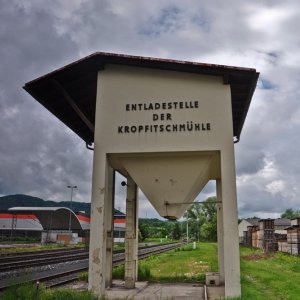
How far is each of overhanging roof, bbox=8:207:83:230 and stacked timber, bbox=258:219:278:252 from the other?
36221 mm

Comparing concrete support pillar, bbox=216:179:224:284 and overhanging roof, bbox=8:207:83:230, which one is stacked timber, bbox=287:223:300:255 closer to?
concrete support pillar, bbox=216:179:224:284

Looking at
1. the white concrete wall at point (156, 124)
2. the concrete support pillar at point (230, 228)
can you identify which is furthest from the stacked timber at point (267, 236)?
the concrete support pillar at point (230, 228)

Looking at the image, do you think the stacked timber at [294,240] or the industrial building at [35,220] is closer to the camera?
the stacked timber at [294,240]

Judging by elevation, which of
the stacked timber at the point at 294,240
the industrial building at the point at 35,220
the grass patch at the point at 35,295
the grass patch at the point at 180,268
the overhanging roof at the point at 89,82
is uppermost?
the overhanging roof at the point at 89,82

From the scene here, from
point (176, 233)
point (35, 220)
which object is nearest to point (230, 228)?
point (35, 220)

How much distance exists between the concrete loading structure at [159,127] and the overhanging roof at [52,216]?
192 ft

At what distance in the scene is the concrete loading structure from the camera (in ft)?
→ 36.4

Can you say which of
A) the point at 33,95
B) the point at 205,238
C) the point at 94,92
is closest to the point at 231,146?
the point at 94,92

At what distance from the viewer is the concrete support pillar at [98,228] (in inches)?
423

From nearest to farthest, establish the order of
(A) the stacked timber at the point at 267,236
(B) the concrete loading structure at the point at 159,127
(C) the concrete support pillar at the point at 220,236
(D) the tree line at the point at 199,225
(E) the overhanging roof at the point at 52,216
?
(B) the concrete loading structure at the point at 159,127, (C) the concrete support pillar at the point at 220,236, (A) the stacked timber at the point at 267,236, (E) the overhanging roof at the point at 52,216, (D) the tree line at the point at 199,225

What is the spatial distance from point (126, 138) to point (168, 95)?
182 centimetres

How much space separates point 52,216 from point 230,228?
66833mm

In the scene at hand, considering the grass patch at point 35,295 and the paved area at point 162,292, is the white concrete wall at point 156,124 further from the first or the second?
the paved area at point 162,292

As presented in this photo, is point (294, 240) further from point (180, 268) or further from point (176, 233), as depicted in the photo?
point (176, 233)
